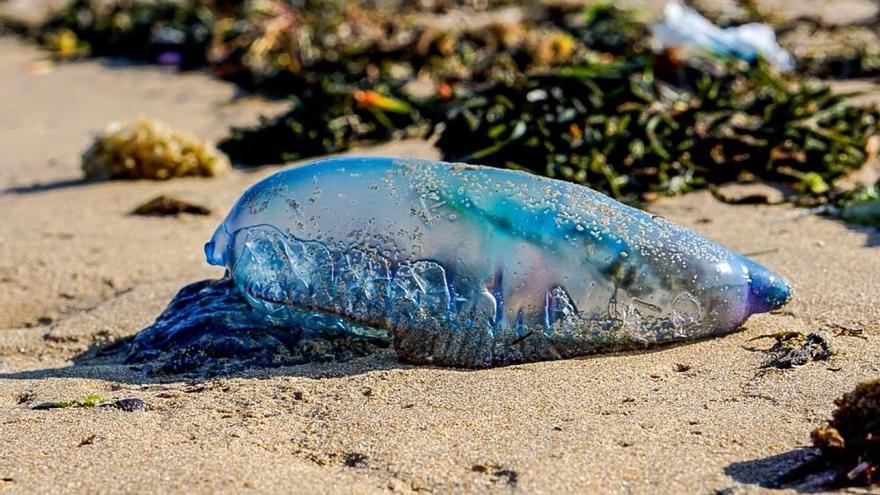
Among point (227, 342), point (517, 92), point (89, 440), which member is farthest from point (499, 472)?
point (517, 92)

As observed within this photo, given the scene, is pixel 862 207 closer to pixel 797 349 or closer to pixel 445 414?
pixel 797 349

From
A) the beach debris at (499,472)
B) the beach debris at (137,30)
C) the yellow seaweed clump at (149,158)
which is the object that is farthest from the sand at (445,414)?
the beach debris at (137,30)

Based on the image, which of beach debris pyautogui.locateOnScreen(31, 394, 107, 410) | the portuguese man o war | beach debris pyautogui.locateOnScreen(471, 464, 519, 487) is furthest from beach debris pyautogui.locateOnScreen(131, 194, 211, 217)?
beach debris pyautogui.locateOnScreen(471, 464, 519, 487)

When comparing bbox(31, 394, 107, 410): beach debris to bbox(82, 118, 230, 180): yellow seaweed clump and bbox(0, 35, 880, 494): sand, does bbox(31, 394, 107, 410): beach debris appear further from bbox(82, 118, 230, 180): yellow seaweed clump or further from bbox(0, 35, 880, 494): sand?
bbox(82, 118, 230, 180): yellow seaweed clump

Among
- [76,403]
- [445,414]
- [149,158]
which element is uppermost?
[445,414]

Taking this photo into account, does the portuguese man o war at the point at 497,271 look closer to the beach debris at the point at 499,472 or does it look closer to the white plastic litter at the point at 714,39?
the beach debris at the point at 499,472

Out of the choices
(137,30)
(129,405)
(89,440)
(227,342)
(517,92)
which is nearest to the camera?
(89,440)
